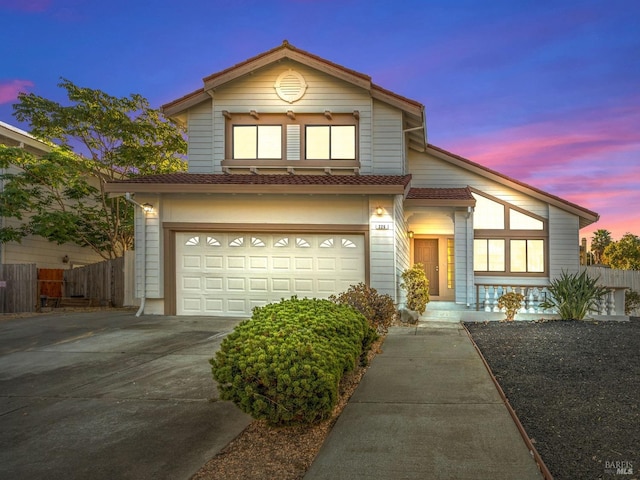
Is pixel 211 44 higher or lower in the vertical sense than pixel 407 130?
higher

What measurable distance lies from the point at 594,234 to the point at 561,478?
228 feet

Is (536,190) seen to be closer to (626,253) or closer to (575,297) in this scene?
(575,297)

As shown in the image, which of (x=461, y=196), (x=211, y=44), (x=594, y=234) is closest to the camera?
(x=461, y=196)

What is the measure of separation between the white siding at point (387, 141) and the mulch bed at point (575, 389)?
5794 mm

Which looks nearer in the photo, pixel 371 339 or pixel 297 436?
pixel 297 436

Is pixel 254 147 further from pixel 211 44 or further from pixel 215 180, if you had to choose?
pixel 211 44

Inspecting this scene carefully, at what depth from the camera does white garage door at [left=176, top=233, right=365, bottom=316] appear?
1157 centimetres

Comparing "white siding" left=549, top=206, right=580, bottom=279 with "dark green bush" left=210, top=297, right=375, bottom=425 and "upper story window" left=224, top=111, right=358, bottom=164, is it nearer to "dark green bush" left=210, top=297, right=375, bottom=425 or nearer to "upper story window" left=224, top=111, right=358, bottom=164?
"upper story window" left=224, top=111, right=358, bottom=164

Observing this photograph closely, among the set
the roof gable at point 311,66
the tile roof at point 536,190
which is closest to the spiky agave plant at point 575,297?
the tile roof at point 536,190

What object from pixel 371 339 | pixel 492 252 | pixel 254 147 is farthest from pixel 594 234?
pixel 371 339

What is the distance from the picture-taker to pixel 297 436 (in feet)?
12.6

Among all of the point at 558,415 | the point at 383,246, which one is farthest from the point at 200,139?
the point at 558,415

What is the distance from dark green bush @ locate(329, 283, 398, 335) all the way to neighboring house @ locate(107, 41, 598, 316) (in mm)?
1969

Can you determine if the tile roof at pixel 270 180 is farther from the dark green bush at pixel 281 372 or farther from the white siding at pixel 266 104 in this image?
the dark green bush at pixel 281 372
